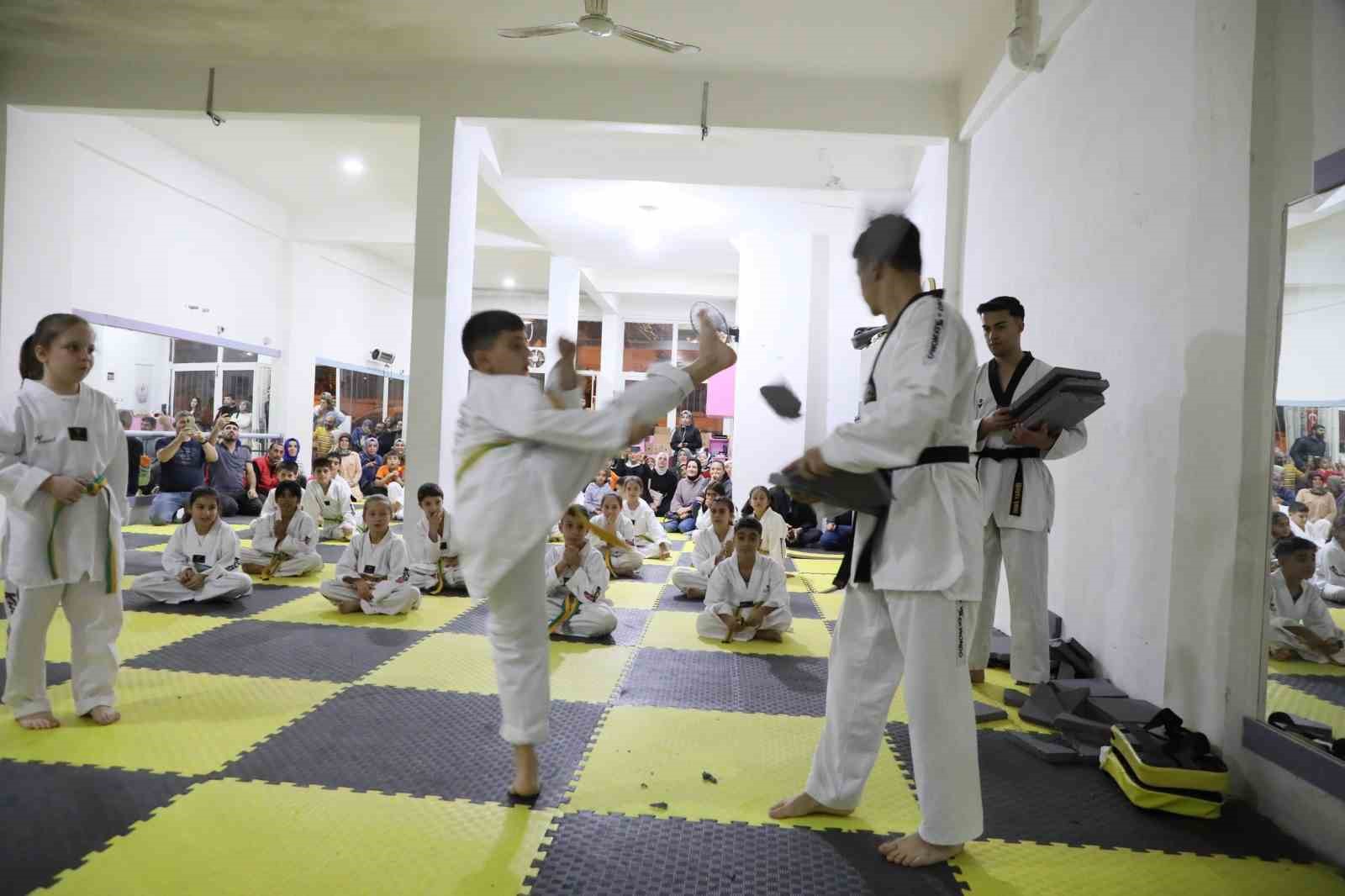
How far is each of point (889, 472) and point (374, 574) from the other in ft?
13.8

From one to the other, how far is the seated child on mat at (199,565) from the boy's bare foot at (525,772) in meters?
3.68

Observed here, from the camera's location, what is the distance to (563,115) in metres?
6.45

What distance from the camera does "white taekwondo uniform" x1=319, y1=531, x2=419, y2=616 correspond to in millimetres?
5172

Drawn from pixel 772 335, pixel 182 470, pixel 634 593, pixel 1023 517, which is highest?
pixel 772 335

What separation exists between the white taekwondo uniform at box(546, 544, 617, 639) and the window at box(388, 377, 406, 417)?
14723 millimetres

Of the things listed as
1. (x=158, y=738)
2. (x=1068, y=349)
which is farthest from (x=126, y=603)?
(x=1068, y=349)

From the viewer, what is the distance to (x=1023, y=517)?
370cm

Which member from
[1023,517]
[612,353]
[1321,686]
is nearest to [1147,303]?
[1023,517]

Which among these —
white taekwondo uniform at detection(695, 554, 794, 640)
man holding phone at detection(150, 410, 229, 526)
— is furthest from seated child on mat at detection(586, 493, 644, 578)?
man holding phone at detection(150, 410, 229, 526)

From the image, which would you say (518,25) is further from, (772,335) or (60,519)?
Answer: (772,335)

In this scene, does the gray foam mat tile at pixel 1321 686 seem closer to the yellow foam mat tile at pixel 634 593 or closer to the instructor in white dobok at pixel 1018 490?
the instructor in white dobok at pixel 1018 490

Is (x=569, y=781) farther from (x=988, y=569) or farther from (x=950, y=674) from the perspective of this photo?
(x=988, y=569)

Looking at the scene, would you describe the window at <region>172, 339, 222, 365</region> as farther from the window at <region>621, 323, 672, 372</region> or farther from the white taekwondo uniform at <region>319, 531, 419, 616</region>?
the window at <region>621, 323, 672, 372</region>

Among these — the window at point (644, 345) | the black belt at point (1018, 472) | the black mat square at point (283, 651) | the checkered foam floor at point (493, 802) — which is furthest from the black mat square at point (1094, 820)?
the window at point (644, 345)
